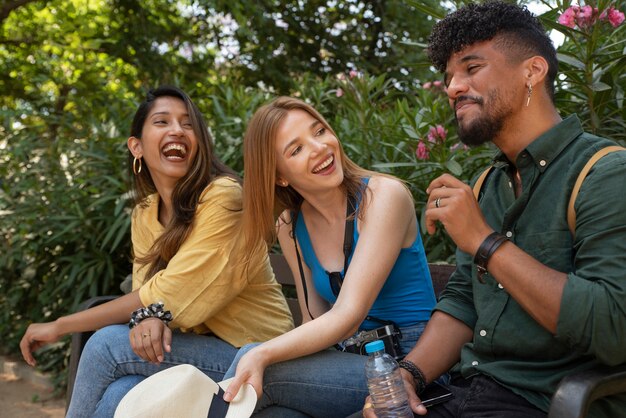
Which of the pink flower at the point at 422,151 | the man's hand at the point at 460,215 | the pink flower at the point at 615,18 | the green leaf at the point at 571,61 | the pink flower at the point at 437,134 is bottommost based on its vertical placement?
the man's hand at the point at 460,215

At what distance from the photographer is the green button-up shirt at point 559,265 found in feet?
5.34

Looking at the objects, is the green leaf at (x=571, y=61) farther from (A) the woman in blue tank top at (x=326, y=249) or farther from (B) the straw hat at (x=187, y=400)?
(B) the straw hat at (x=187, y=400)

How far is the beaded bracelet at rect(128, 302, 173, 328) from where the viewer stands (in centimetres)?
268

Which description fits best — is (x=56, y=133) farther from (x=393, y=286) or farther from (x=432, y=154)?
(x=393, y=286)

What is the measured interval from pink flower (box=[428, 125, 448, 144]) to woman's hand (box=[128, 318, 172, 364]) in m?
1.58

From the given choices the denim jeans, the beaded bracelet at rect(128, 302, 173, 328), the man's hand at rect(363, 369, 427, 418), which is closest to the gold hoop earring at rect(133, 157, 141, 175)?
the beaded bracelet at rect(128, 302, 173, 328)

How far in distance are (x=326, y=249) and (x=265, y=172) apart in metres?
0.35

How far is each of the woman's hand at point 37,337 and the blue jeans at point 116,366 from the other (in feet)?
1.06

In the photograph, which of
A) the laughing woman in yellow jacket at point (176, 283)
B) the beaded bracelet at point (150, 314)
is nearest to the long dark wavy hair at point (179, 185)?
the laughing woman in yellow jacket at point (176, 283)

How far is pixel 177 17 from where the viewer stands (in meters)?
8.80

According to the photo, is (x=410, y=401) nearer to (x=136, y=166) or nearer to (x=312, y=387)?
(x=312, y=387)

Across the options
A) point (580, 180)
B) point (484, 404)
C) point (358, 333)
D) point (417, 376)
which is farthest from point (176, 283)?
point (580, 180)

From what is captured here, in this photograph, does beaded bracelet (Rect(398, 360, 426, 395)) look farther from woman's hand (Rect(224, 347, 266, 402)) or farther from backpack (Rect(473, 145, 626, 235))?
backpack (Rect(473, 145, 626, 235))

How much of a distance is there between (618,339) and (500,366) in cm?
39
